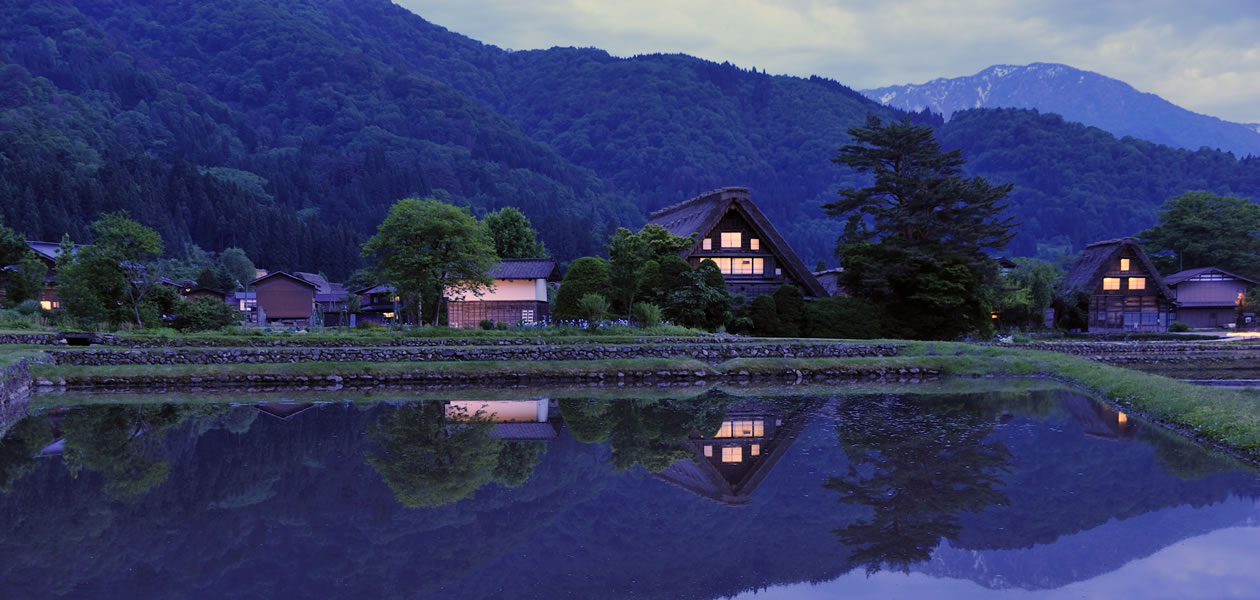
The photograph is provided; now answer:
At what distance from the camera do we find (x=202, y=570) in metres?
7.69

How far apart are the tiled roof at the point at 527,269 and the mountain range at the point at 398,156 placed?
58.7 metres

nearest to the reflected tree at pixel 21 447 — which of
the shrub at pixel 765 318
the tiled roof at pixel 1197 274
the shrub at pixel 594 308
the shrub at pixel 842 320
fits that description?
the shrub at pixel 594 308

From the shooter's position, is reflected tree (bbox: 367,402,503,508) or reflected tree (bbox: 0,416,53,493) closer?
reflected tree (bbox: 367,402,503,508)

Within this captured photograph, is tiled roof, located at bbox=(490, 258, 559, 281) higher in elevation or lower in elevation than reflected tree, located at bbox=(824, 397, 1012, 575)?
higher

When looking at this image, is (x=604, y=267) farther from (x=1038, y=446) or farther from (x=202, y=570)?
(x=202, y=570)

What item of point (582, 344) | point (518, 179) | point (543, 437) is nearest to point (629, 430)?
point (543, 437)

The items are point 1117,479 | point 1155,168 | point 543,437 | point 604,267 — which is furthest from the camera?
point 1155,168

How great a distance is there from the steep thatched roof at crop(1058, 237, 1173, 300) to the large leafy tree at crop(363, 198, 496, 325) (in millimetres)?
41818

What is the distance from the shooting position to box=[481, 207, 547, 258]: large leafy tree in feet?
169

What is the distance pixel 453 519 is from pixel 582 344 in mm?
19319

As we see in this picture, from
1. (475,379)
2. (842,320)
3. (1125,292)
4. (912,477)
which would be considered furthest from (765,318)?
(1125,292)

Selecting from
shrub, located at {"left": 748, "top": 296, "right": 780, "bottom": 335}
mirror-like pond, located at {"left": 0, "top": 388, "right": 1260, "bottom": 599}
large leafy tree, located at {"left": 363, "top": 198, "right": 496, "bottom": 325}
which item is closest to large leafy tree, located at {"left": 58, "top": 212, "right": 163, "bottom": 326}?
large leafy tree, located at {"left": 363, "top": 198, "right": 496, "bottom": 325}

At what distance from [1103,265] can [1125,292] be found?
3.42m

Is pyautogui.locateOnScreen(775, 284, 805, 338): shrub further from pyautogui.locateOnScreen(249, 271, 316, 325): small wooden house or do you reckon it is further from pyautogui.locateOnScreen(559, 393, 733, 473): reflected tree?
pyautogui.locateOnScreen(249, 271, 316, 325): small wooden house
